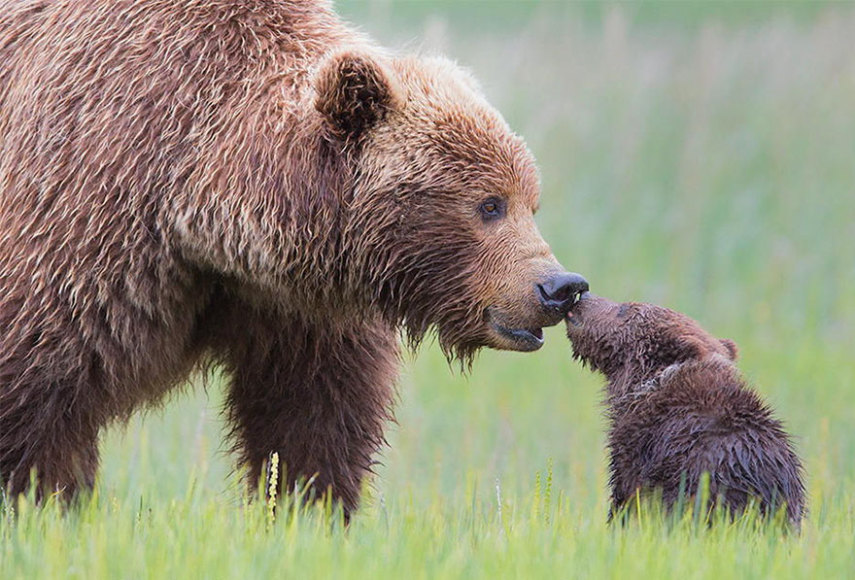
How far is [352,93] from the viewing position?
525 centimetres

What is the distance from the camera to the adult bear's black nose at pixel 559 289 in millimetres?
5203

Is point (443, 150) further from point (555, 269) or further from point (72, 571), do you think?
point (72, 571)

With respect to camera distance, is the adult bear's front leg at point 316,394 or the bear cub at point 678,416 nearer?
the bear cub at point 678,416

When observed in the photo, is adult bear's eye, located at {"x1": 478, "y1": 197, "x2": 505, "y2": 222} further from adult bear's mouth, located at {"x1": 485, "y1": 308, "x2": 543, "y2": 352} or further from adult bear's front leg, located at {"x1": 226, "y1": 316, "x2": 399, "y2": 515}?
adult bear's front leg, located at {"x1": 226, "y1": 316, "x2": 399, "y2": 515}

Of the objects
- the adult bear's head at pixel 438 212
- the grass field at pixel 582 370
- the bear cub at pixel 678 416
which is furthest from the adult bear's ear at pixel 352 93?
the bear cub at pixel 678 416

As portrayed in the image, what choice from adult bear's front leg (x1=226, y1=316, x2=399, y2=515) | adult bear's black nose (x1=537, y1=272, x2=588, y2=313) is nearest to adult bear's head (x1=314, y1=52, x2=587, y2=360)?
adult bear's black nose (x1=537, y1=272, x2=588, y2=313)

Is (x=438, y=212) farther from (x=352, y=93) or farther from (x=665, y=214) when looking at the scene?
(x=665, y=214)

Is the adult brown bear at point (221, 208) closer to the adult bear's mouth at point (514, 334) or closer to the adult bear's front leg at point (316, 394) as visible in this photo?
the adult bear's mouth at point (514, 334)

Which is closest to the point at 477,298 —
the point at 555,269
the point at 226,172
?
the point at 555,269

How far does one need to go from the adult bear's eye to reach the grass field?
2.91 feet

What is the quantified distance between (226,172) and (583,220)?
868cm

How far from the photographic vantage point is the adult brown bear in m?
5.27

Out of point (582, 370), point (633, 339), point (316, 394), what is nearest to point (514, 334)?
point (633, 339)

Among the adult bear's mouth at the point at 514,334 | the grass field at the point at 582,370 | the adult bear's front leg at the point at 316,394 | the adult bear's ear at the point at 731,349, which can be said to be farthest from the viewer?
the adult bear's ear at the point at 731,349
